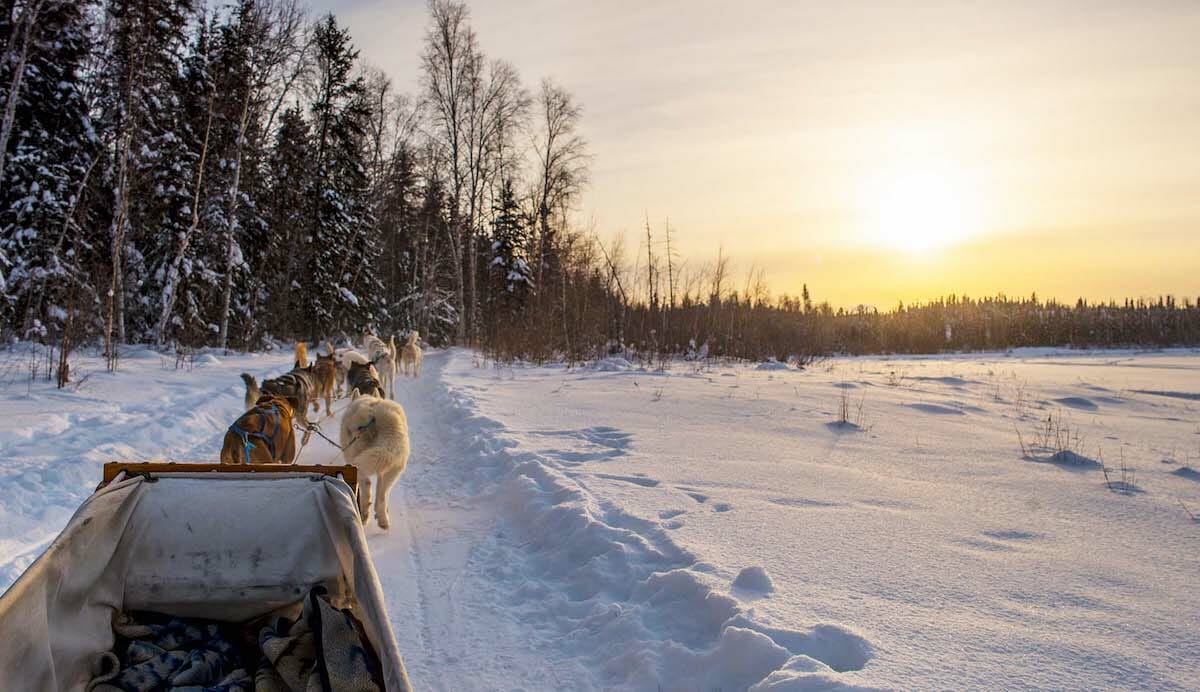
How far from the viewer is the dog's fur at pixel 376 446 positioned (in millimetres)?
4617

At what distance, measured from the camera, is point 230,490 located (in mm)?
2463

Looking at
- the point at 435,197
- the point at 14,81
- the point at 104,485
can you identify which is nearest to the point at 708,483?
the point at 104,485

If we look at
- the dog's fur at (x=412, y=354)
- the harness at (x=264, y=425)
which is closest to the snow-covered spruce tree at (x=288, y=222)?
the dog's fur at (x=412, y=354)

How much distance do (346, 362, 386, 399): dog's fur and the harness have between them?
221 cm

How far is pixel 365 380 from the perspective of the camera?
780cm

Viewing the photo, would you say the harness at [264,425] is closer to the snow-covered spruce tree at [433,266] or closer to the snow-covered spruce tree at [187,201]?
the snow-covered spruce tree at [187,201]

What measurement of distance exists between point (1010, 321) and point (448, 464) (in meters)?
37.8

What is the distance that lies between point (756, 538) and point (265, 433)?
3330mm

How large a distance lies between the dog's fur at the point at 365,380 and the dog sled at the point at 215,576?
4.66 metres

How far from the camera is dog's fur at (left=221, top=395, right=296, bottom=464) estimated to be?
416 centimetres

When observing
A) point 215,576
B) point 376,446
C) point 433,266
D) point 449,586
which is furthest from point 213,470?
point 433,266

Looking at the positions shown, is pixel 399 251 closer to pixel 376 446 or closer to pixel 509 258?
pixel 509 258

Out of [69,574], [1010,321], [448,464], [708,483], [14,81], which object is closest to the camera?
[69,574]

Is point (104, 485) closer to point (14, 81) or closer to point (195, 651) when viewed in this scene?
point (195, 651)
